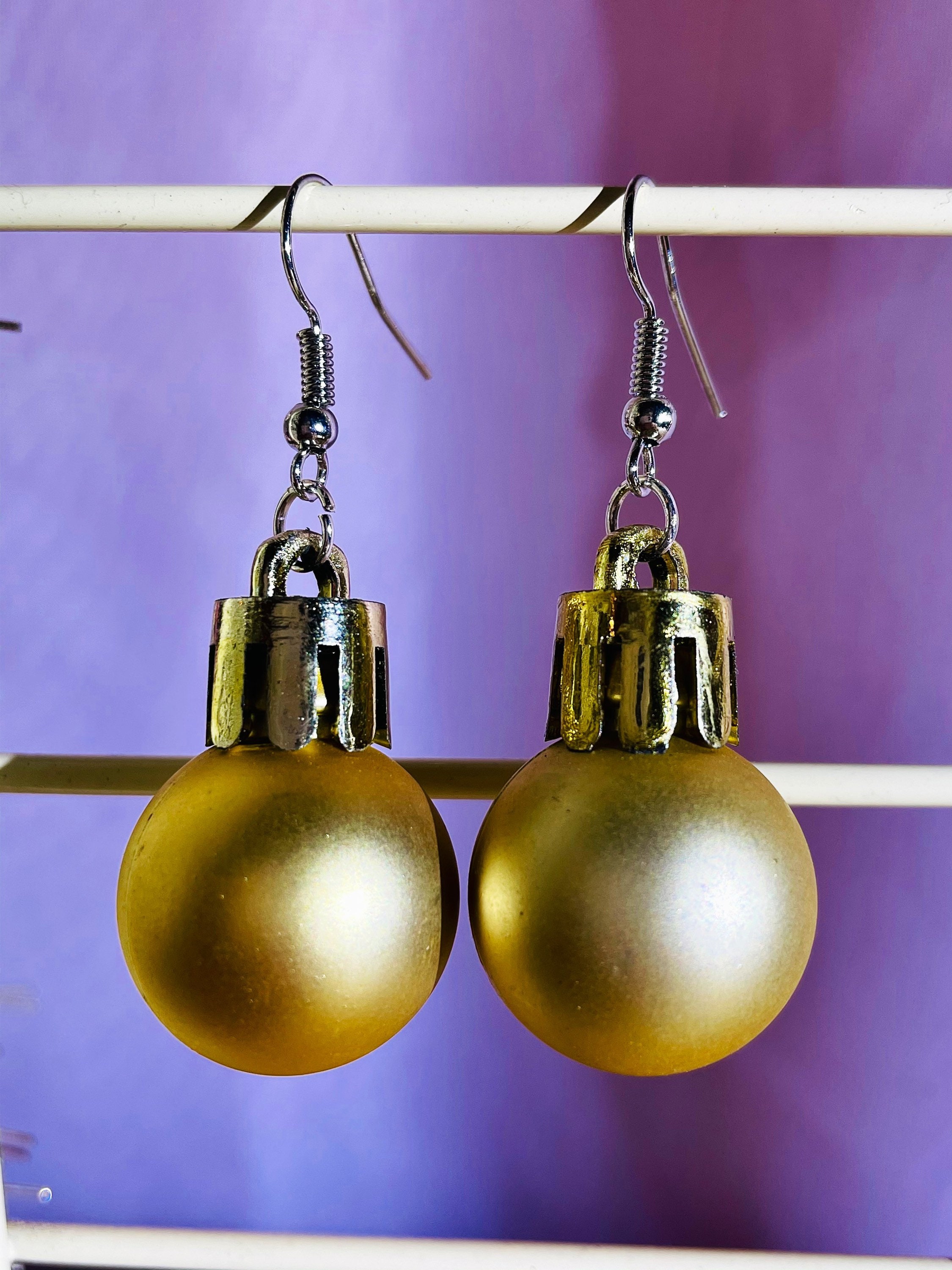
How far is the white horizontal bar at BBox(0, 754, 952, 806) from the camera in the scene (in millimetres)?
424

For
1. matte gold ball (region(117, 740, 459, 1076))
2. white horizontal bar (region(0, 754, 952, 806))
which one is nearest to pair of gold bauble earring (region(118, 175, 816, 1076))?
matte gold ball (region(117, 740, 459, 1076))

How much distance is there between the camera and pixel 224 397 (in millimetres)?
799

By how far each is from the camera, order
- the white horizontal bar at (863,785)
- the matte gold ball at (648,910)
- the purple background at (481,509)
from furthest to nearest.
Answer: the purple background at (481,509) < the white horizontal bar at (863,785) < the matte gold ball at (648,910)

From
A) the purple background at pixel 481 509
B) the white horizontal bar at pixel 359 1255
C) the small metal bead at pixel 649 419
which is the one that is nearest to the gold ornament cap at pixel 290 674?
the small metal bead at pixel 649 419

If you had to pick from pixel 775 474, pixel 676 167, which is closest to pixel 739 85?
pixel 676 167

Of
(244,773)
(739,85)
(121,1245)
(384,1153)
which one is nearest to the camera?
(244,773)

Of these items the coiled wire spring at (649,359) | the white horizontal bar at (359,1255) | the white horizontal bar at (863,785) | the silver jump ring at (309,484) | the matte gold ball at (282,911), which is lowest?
the white horizontal bar at (359,1255)

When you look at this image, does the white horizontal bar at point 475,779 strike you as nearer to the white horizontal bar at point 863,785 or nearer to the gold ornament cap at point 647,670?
the white horizontal bar at point 863,785

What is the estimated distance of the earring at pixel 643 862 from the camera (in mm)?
Result: 267

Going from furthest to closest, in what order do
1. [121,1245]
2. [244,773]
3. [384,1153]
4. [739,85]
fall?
[384,1153] < [739,85] < [121,1245] < [244,773]

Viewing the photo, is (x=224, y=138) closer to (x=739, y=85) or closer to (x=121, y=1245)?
(x=739, y=85)

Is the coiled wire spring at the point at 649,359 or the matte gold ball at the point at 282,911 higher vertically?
the coiled wire spring at the point at 649,359

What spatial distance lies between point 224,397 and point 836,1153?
0.76 m

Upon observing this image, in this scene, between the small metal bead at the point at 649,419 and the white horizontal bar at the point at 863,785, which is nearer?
the small metal bead at the point at 649,419
